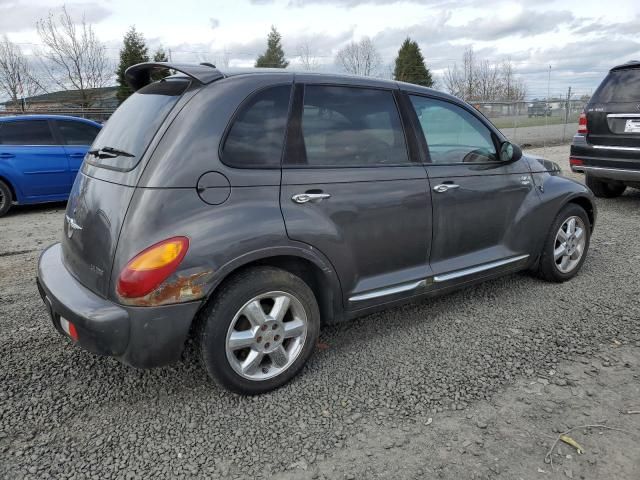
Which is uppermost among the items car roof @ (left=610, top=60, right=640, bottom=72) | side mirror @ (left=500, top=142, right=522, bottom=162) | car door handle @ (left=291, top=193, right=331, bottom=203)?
car roof @ (left=610, top=60, right=640, bottom=72)

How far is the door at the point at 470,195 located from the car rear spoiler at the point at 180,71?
1.40 m

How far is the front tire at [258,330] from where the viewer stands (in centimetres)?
262

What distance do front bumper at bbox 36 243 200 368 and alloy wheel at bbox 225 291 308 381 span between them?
275 mm

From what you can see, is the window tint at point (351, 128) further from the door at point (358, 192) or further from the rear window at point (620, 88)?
the rear window at point (620, 88)

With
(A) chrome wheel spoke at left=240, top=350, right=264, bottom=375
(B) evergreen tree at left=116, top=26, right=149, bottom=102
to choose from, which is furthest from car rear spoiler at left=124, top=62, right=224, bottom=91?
(B) evergreen tree at left=116, top=26, right=149, bottom=102

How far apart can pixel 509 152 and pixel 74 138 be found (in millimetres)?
6812

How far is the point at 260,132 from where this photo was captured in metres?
2.80

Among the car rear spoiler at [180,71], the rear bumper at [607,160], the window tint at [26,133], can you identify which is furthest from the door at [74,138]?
the rear bumper at [607,160]

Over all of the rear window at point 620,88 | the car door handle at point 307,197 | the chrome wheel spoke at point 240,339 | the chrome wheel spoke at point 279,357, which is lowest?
the chrome wheel spoke at point 279,357

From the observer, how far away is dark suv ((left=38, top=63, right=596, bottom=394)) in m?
2.49

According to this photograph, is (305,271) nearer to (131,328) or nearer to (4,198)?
(131,328)

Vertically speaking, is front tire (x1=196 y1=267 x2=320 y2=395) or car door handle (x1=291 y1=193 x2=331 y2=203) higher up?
car door handle (x1=291 y1=193 x2=331 y2=203)

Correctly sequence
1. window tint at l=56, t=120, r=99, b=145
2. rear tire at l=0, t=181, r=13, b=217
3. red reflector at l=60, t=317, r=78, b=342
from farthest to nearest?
window tint at l=56, t=120, r=99, b=145, rear tire at l=0, t=181, r=13, b=217, red reflector at l=60, t=317, r=78, b=342

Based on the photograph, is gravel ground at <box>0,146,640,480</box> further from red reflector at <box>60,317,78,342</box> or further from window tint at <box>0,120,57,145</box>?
window tint at <box>0,120,57,145</box>
